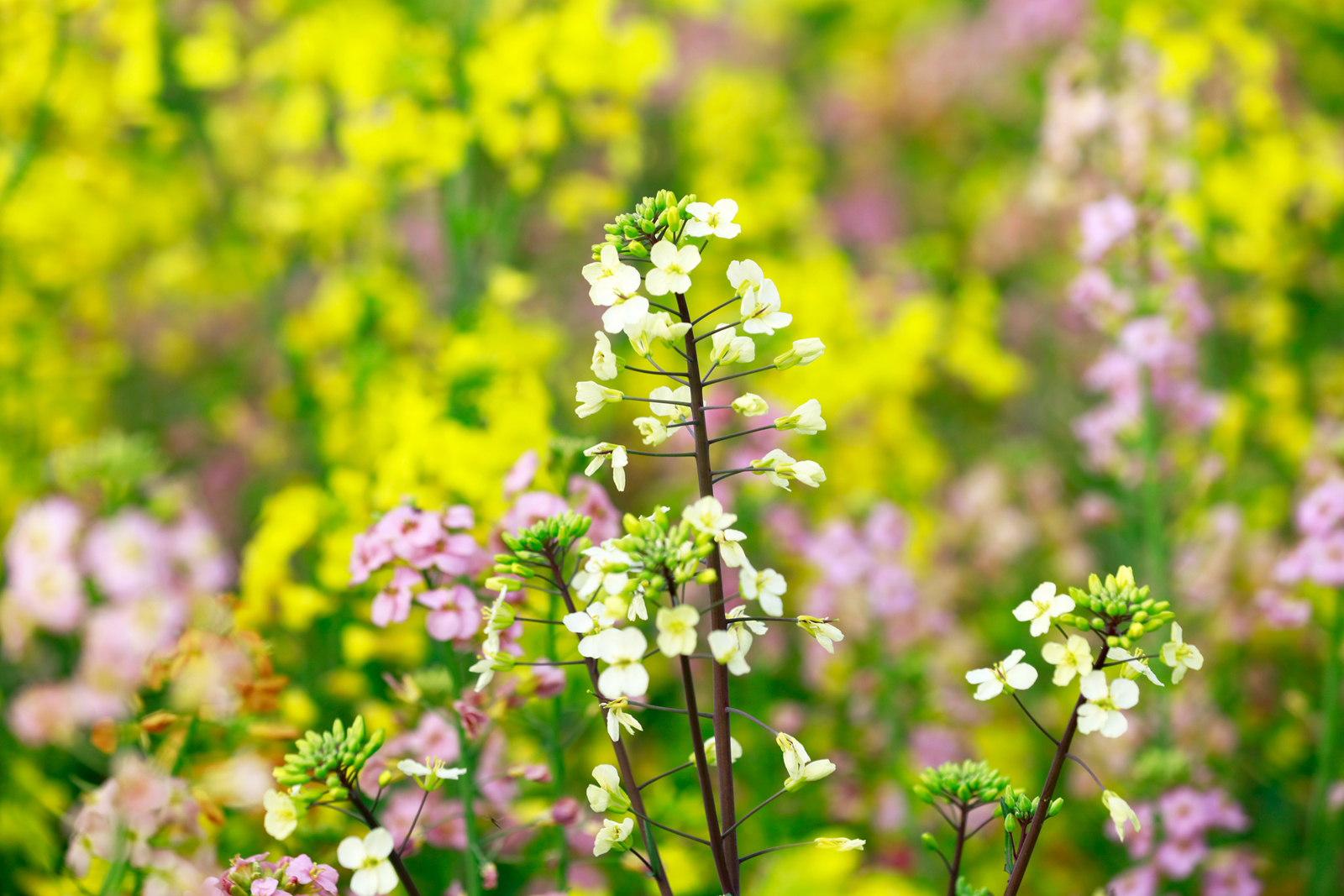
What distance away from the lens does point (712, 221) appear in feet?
2.39

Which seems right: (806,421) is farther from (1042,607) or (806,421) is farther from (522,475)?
(522,475)

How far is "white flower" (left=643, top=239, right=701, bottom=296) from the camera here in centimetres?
68

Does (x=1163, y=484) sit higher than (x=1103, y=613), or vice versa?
(x=1163, y=484)

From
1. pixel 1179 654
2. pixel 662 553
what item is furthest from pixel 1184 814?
pixel 662 553

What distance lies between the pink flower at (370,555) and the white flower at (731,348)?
1.35 feet

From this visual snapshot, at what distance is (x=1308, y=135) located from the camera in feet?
7.34

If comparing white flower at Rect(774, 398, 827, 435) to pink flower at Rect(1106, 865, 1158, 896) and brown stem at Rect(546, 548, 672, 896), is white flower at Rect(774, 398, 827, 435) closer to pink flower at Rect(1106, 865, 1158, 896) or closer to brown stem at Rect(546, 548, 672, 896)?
brown stem at Rect(546, 548, 672, 896)

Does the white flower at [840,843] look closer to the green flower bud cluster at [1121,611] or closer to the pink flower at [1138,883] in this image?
the green flower bud cluster at [1121,611]

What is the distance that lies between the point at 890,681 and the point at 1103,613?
1014mm

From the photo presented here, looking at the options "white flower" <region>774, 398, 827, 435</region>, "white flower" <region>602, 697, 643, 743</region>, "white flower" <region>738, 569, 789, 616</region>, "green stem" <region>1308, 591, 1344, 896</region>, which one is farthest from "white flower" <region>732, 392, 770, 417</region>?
"green stem" <region>1308, 591, 1344, 896</region>

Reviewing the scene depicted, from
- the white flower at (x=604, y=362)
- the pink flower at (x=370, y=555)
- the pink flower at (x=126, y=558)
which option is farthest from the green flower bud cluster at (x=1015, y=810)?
the pink flower at (x=126, y=558)

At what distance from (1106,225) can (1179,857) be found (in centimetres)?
96

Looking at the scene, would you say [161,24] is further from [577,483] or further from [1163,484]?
[1163,484]

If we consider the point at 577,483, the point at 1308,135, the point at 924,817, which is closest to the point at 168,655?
→ the point at 577,483
